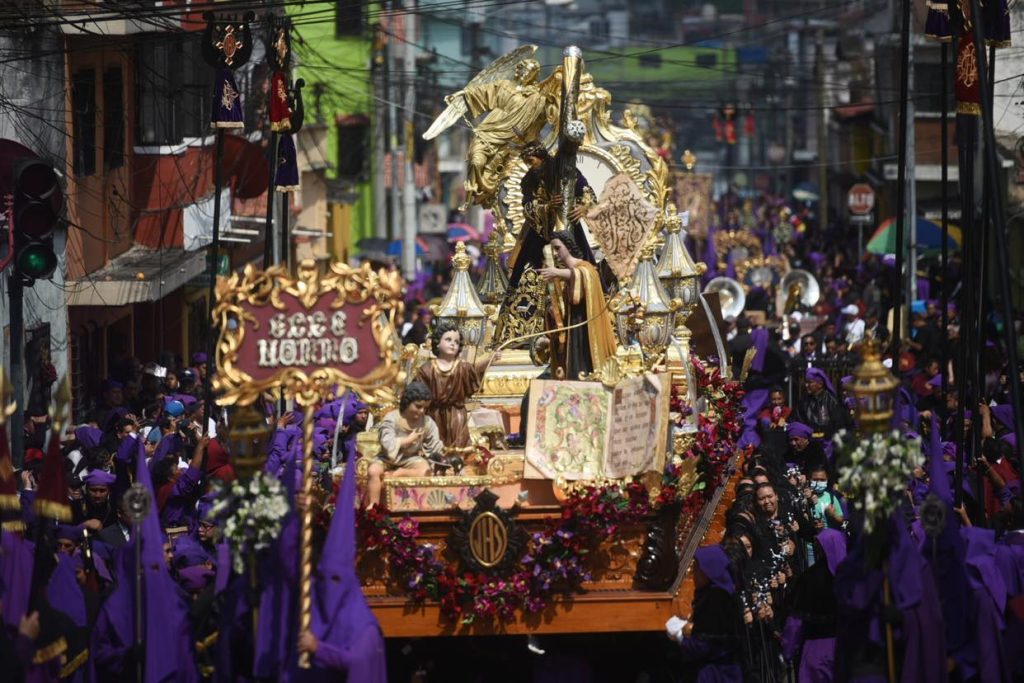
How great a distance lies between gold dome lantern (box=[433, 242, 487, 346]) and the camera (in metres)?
19.0

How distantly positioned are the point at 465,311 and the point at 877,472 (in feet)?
26.9

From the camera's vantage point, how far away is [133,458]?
52.4ft

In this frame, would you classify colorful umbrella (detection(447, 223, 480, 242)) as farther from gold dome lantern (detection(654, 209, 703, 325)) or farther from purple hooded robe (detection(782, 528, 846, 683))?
purple hooded robe (detection(782, 528, 846, 683))

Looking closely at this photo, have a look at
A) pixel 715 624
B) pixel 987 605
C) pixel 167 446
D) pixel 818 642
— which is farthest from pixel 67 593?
pixel 987 605

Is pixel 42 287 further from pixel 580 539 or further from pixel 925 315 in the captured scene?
pixel 925 315

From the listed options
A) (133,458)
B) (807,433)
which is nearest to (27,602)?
(133,458)

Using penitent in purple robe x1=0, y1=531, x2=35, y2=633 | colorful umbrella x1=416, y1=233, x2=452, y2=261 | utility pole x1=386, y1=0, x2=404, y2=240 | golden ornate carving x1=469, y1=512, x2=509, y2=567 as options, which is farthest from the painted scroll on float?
colorful umbrella x1=416, y1=233, x2=452, y2=261

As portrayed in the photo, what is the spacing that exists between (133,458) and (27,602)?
454 cm

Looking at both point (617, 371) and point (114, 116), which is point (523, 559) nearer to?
point (617, 371)

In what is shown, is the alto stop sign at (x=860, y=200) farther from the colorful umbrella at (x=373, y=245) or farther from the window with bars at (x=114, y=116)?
the window with bars at (x=114, y=116)

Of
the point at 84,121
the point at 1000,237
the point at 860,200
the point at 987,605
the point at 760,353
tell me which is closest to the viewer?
the point at 987,605

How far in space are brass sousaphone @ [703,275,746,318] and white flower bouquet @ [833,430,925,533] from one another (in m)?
19.4

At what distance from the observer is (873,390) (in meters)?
11.5

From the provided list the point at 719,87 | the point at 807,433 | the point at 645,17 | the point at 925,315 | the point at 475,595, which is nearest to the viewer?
the point at 475,595
